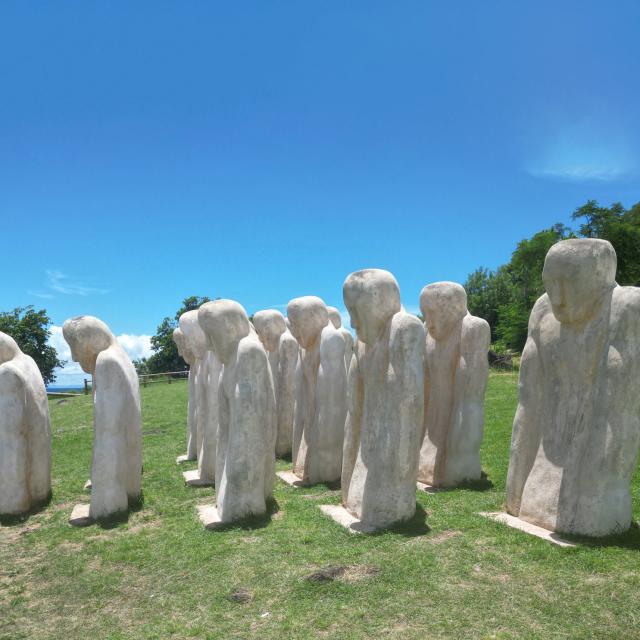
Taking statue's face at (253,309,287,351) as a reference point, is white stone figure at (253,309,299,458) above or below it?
below

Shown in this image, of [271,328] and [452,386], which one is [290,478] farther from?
[271,328]

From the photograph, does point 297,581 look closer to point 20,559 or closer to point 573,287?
point 20,559

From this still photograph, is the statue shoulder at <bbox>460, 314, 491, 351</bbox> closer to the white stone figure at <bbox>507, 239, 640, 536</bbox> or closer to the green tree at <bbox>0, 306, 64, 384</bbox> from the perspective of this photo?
the white stone figure at <bbox>507, 239, 640, 536</bbox>

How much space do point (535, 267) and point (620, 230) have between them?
25.9ft

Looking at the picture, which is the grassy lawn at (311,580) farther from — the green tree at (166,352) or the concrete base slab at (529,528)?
the green tree at (166,352)

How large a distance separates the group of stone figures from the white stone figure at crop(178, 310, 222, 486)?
3.6 inches

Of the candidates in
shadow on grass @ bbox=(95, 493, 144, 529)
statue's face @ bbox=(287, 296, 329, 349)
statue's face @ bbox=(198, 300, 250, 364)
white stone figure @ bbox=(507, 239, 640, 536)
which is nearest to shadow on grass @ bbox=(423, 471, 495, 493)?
white stone figure @ bbox=(507, 239, 640, 536)

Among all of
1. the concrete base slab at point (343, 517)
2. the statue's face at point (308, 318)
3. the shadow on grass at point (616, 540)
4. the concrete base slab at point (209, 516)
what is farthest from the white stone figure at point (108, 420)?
the shadow on grass at point (616, 540)

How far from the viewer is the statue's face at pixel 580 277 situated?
19.0 feet

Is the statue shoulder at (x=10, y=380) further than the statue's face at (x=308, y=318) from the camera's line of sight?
No

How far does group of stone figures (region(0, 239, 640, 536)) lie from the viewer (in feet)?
18.7

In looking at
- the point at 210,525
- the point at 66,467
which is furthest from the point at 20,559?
the point at 66,467

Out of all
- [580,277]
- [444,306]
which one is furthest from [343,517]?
[580,277]

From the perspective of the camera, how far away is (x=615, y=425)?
5625 mm
